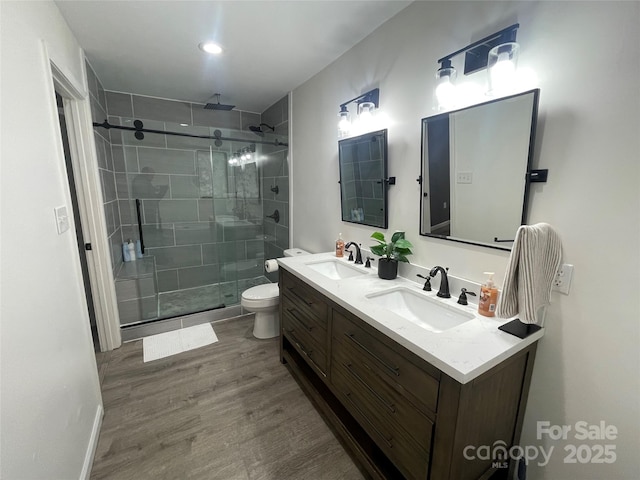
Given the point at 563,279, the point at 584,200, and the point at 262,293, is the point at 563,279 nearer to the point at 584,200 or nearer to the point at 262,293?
the point at 584,200

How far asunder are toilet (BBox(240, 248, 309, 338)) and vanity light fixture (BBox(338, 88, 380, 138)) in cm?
122

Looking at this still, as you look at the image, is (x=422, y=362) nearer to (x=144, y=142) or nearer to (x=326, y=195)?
(x=326, y=195)

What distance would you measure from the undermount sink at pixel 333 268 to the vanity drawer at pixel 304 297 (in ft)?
0.64

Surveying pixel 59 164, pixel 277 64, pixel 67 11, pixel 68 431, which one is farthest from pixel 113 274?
pixel 277 64

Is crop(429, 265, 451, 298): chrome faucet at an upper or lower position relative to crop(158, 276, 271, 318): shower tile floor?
upper

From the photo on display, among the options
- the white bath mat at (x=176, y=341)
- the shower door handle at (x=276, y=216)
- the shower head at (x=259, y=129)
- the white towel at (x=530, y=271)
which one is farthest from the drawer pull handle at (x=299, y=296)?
the shower head at (x=259, y=129)

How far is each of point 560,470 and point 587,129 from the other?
132 centimetres

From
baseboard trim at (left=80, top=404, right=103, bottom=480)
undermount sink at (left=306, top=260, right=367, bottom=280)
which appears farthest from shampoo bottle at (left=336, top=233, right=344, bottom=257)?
baseboard trim at (left=80, top=404, right=103, bottom=480)

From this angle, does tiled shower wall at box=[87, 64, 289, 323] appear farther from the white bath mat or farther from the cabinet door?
the cabinet door

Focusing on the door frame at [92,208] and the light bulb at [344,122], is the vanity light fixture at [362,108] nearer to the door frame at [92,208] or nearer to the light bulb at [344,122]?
the light bulb at [344,122]

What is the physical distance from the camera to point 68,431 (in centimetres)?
121

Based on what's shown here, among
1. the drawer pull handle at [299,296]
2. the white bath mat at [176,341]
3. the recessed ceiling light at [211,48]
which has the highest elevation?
the recessed ceiling light at [211,48]

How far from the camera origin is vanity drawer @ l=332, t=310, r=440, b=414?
3.29 feet

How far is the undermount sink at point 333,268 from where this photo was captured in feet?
6.71
